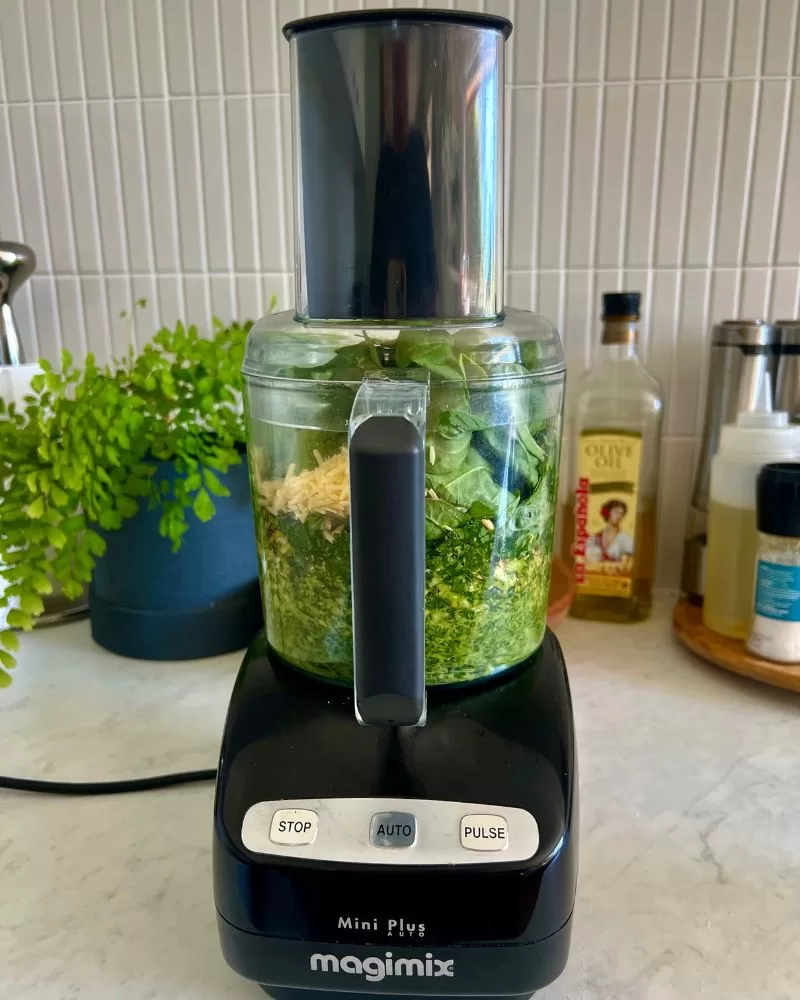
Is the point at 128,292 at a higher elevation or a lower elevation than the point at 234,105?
lower

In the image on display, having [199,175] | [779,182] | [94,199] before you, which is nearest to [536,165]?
[779,182]

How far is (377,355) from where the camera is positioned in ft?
1.43

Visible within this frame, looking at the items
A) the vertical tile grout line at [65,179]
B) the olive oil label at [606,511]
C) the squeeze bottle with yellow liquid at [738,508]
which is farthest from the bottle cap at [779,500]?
the vertical tile grout line at [65,179]

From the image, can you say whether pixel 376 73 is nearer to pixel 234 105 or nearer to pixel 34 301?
pixel 234 105

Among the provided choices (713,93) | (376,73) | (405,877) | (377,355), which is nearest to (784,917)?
(405,877)

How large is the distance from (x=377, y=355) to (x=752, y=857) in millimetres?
371

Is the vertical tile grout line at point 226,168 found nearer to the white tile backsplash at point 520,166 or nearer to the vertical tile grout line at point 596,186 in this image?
the white tile backsplash at point 520,166

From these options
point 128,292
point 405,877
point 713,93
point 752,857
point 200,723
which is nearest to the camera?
point 405,877

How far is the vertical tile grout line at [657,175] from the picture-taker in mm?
769

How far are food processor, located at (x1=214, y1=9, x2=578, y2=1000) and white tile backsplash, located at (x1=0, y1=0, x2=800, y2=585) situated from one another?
38 cm

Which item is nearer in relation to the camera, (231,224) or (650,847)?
(650,847)

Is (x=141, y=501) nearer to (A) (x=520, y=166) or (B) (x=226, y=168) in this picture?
(B) (x=226, y=168)

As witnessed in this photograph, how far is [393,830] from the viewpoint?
0.37m

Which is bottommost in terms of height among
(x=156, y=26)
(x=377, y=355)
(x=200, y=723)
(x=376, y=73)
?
(x=200, y=723)
